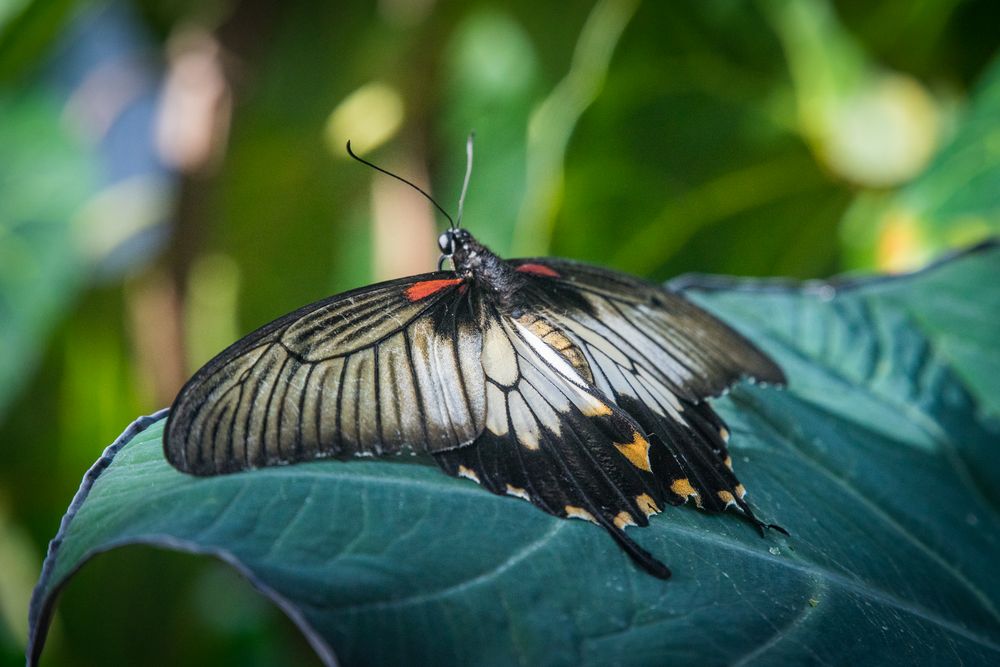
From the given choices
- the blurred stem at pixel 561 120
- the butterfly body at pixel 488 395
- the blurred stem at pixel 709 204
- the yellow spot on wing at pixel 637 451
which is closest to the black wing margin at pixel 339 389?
the butterfly body at pixel 488 395

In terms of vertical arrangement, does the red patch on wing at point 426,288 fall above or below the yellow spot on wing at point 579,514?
above

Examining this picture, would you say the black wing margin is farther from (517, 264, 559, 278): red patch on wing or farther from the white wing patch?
(517, 264, 559, 278): red patch on wing

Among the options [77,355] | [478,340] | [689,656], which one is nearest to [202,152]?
[77,355]

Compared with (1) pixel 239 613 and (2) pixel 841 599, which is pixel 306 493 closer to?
(2) pixel 841 599

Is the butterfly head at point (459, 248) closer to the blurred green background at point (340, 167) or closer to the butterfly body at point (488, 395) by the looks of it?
the butterfly body at point (488, 395)

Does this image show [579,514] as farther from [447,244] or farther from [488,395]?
[447,244]

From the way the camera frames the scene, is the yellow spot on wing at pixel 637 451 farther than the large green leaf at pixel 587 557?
Yes
